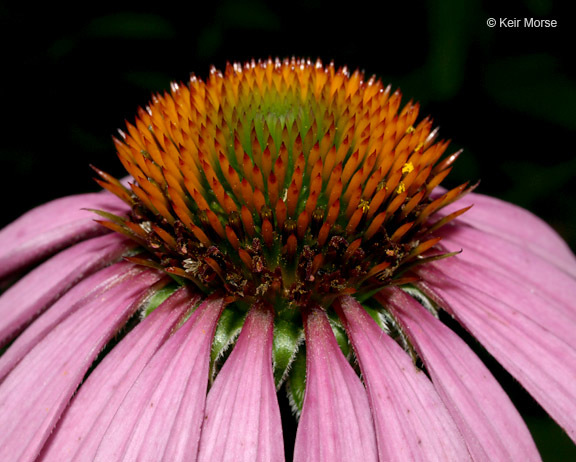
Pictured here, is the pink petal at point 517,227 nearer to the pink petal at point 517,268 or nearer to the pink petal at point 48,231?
the pink petal at point 517,268

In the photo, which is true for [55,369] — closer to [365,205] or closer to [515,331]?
[365,205]

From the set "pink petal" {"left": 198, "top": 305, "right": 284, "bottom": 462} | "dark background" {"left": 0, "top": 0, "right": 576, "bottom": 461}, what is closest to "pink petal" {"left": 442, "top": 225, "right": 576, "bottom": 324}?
"pink petal" {"left": 198, "top": 305, "right": 284, "bottom": 462}

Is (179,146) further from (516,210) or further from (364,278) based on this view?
(516,210)

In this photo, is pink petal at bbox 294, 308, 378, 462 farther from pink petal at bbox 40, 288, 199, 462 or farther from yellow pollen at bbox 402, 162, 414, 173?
yellow pollen at bbox 402, 162, 414, 173

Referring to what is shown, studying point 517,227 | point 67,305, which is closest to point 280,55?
point 517,227

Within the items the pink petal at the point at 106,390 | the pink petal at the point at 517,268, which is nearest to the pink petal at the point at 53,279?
the pink petal at the point at 106,390

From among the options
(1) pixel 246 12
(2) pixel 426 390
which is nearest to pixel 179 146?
(2) pixel 426 390
